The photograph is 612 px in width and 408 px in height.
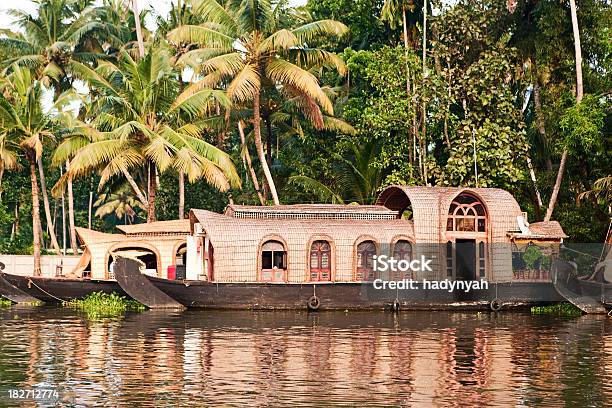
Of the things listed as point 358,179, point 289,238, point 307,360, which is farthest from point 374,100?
point 307,360

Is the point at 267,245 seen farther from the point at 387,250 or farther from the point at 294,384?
the point at 294,384

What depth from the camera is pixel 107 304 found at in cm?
2369

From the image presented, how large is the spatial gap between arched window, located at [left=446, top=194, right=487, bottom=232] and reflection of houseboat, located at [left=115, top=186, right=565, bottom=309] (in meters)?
0.02

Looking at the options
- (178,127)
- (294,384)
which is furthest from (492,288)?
(294,384)

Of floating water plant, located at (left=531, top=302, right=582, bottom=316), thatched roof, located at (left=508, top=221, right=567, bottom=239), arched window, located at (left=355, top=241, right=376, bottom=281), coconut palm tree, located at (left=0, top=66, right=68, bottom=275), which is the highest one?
coconut palm tree, located at (left=0, top=66, right=68, bottom=275)

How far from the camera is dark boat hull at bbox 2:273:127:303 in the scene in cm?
2403

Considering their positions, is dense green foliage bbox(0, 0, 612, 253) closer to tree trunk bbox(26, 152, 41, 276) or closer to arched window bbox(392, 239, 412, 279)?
tree trunk bbox(26, 152, 41, 276)

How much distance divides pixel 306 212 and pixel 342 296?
7.43 ft

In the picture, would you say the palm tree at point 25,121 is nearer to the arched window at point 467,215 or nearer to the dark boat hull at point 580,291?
the arched window at point 467,215

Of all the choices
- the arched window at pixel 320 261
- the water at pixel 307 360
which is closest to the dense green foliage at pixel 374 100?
the arched window at pixel 320 261

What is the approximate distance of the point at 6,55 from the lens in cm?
3703

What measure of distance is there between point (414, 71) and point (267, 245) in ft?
32.7

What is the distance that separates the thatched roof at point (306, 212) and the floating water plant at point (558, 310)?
4232mm

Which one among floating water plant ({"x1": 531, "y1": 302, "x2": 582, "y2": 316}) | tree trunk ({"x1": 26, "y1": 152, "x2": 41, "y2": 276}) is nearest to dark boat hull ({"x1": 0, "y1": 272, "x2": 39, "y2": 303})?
tree trunk ({"x1": 26, "y1": 152, "x2": 41, "y2": 276})
